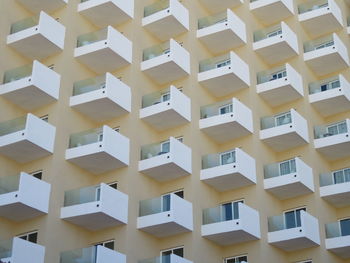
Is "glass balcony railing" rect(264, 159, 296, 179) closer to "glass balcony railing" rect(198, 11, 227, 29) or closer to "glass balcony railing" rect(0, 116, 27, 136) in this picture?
"glass balcony railing" rect(198, 11, 227, 29)

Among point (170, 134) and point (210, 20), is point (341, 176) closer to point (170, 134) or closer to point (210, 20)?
point (170, 134)

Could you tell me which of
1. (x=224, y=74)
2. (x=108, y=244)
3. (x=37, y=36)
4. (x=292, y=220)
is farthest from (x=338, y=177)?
(x=37, y=36)

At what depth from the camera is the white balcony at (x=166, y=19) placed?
136 feet

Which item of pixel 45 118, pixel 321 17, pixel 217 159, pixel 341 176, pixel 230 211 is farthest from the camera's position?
pixel 321 17

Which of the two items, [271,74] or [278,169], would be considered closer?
[278,169]

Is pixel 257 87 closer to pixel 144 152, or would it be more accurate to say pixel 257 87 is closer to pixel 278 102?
pixel 278 102

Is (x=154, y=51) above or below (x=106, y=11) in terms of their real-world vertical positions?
below

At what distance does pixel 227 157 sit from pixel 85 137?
26.5ft

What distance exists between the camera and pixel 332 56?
44625 millimetres

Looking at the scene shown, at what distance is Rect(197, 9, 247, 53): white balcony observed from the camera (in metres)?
42.8

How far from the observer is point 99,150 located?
3497cm

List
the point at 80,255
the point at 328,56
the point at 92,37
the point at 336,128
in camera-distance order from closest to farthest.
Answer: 1. the point at 80,255
2. the point at 92,37
3. the point at 336,128
4. the point at 328,56

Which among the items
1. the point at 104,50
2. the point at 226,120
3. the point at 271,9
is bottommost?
the point at 226,120

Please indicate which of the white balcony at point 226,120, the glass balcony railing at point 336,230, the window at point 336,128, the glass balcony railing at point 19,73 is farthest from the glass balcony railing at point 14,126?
the window at point 336,128
